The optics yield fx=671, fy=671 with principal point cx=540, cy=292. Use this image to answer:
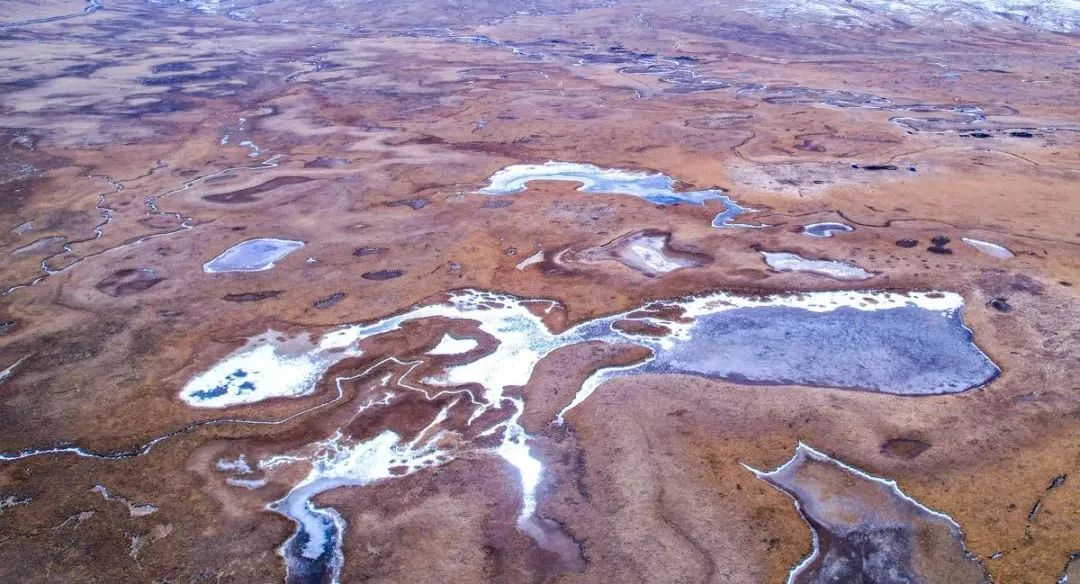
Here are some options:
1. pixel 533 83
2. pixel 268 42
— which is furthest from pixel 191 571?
pixel 268 42

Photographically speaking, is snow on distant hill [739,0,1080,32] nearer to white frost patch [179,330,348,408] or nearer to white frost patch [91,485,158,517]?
white frost patch [179,330,348,408]

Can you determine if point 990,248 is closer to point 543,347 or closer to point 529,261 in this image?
point 529,261

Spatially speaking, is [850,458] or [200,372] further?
[200,372]

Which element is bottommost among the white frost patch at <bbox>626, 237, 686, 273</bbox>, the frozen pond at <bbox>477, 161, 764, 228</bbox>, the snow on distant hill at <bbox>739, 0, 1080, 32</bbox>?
the white frost patch at <bbox>626, 237, 686, 273</bbox>

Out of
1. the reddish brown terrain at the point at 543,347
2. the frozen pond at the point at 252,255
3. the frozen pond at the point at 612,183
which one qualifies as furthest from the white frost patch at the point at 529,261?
the frozen pond at the point at 252,255

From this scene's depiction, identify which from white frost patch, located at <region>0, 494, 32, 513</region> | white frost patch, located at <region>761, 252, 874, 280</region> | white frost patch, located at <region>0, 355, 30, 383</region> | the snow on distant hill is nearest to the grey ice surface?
white frost patch, located at <region>761, 252, 874, 280</region>

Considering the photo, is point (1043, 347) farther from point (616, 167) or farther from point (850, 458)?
point (616, 167)

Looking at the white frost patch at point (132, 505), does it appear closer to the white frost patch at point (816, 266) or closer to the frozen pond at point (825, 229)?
the white frost patch at point (816, 266)

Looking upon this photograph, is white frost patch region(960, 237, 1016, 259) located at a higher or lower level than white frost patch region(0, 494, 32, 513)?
higher
